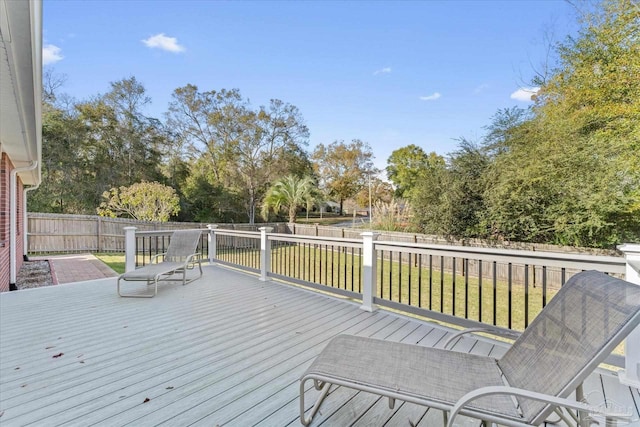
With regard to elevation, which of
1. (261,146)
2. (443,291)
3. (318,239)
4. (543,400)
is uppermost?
(261,146)

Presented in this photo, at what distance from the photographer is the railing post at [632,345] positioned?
205 centimetres

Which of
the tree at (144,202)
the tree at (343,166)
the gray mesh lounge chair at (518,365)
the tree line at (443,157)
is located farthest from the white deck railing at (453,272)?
the tree at (343,166)

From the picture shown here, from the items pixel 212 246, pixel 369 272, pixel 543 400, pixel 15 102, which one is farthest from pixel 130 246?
pixel 543 400

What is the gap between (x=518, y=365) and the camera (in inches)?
65.9

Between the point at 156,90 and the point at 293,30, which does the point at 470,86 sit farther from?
the point at 156,90

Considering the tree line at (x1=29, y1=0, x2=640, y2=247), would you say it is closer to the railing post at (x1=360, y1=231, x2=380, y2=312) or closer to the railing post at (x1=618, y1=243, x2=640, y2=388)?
the railing post at (x1=360, y1=231, x2=380, y2=312)

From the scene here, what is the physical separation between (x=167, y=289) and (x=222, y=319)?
192 cm

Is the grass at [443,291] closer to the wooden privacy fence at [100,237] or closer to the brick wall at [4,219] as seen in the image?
the wooden privacy fence at [100,237]

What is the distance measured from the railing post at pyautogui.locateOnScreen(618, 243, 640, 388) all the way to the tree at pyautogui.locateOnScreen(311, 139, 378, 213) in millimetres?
24659

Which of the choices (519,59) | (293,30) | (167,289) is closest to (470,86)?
(519,59)

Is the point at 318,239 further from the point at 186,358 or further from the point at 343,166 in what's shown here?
the point at 343,166

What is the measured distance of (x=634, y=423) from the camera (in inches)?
57.9

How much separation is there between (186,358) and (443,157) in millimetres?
10071

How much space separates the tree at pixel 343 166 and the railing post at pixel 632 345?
80.9 feet
